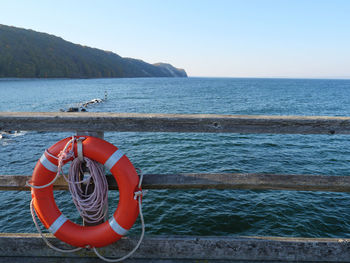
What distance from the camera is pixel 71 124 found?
5.56 feet

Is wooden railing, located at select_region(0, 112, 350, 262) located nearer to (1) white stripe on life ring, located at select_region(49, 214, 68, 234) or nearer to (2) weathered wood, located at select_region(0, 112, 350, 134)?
(2) weathered wood, located at select_region(0, 112, 350, 134)

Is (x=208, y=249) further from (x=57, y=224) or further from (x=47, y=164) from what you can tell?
(x=47, y=164)

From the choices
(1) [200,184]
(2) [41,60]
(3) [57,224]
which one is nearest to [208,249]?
(1) [200,184]

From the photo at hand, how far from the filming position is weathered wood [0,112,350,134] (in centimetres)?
166

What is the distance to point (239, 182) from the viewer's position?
5.80ft

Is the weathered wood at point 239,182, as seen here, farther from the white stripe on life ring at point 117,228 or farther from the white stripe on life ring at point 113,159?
the white stripe on life ring at point 117,228

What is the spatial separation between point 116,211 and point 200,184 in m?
0.68

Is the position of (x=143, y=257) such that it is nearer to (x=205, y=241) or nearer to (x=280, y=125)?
(x=205, y=241)

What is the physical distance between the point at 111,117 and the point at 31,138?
14.7 meters

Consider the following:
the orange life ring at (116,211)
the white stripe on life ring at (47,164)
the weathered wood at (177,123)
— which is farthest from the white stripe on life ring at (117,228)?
the weathered wood at (177,123)

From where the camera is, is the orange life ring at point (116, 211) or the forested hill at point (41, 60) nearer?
the orange life ring at point (116, 211)

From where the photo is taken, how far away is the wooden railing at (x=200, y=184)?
1.67 metres

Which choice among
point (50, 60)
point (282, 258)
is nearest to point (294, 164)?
point (282, 258)

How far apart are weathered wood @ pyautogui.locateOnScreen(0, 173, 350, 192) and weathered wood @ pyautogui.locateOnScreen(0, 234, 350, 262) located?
43 cm
